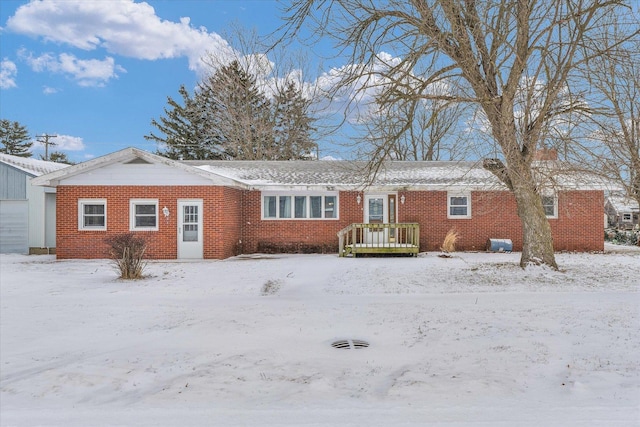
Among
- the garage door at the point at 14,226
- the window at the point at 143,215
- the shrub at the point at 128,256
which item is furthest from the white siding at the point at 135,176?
the garage door at the point at 14,226

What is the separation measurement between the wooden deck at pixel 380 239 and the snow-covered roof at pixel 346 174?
171 centimetres

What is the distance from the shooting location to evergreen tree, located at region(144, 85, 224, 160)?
109ft

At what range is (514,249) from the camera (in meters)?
17.0

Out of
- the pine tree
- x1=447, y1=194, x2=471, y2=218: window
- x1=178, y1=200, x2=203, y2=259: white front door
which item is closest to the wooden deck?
x1=447, y1=194, x2=471, y2=218: window

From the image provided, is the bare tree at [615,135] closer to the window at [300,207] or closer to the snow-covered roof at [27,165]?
the window at [300,207]

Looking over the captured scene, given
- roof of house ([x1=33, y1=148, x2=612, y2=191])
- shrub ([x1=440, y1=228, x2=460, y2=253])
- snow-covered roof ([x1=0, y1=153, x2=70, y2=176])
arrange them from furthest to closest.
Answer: snow-covered roof ([x1=0, y1=153, x2=70, y2=176]), shrub ([x1=440, y1=228, x2=460, y2=253]), roof of house ([x1=33, y1=148, x2=612, y2=191])

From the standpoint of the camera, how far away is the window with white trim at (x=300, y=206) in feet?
56.3

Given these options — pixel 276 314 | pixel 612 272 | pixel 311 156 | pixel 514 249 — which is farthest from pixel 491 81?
pixel 311 156

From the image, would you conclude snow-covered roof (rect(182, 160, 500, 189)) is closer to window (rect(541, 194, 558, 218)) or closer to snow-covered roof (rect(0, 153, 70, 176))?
window (rect(541, 194, 558, 218))

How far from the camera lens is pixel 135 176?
50.3 feet

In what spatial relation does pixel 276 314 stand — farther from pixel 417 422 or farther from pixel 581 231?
pixel 581 231

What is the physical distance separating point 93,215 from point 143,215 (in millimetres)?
1921

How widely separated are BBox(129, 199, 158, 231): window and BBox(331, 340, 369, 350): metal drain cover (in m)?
11.7

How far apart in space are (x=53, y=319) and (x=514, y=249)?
1601 centimetres
